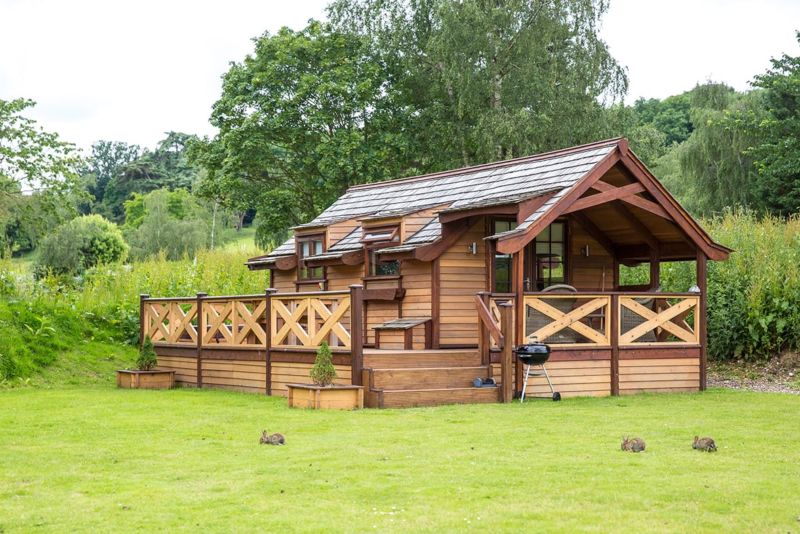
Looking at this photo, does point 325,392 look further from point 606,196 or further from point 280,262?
point 280,262

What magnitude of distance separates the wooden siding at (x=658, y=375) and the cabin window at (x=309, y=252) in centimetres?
695

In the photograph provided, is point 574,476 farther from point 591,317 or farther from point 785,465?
point 591,317

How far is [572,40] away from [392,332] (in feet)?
67.8

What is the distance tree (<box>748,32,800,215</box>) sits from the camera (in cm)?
3079

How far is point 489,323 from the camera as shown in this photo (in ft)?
46.0

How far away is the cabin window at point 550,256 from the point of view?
667 inches

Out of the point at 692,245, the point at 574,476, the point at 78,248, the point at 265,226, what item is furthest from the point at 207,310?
the point at 78,248

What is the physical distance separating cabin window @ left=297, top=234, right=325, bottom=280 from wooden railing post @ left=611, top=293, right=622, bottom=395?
6.69m

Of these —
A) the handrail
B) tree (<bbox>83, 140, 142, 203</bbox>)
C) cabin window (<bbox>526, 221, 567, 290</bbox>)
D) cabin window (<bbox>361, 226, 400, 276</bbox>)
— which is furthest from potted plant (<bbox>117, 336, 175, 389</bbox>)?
tree (<bbox>83, 140, 142, 203</bbox>)

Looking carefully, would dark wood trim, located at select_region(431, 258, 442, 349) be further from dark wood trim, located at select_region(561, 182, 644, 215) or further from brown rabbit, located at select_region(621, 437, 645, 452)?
brown rabbit, located at select_region(621, 437, 645, 452)

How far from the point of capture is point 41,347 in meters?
18.4

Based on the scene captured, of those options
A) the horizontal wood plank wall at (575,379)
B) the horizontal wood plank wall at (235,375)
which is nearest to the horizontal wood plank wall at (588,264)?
the horizontal wood plank wall at (575,379)

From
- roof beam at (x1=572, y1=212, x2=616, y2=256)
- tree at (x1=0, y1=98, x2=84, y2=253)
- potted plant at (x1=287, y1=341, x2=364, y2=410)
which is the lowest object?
potted plant at (x1=287, y1=341, x2=364, y2=410)

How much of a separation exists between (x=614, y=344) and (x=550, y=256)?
285 centimetres
